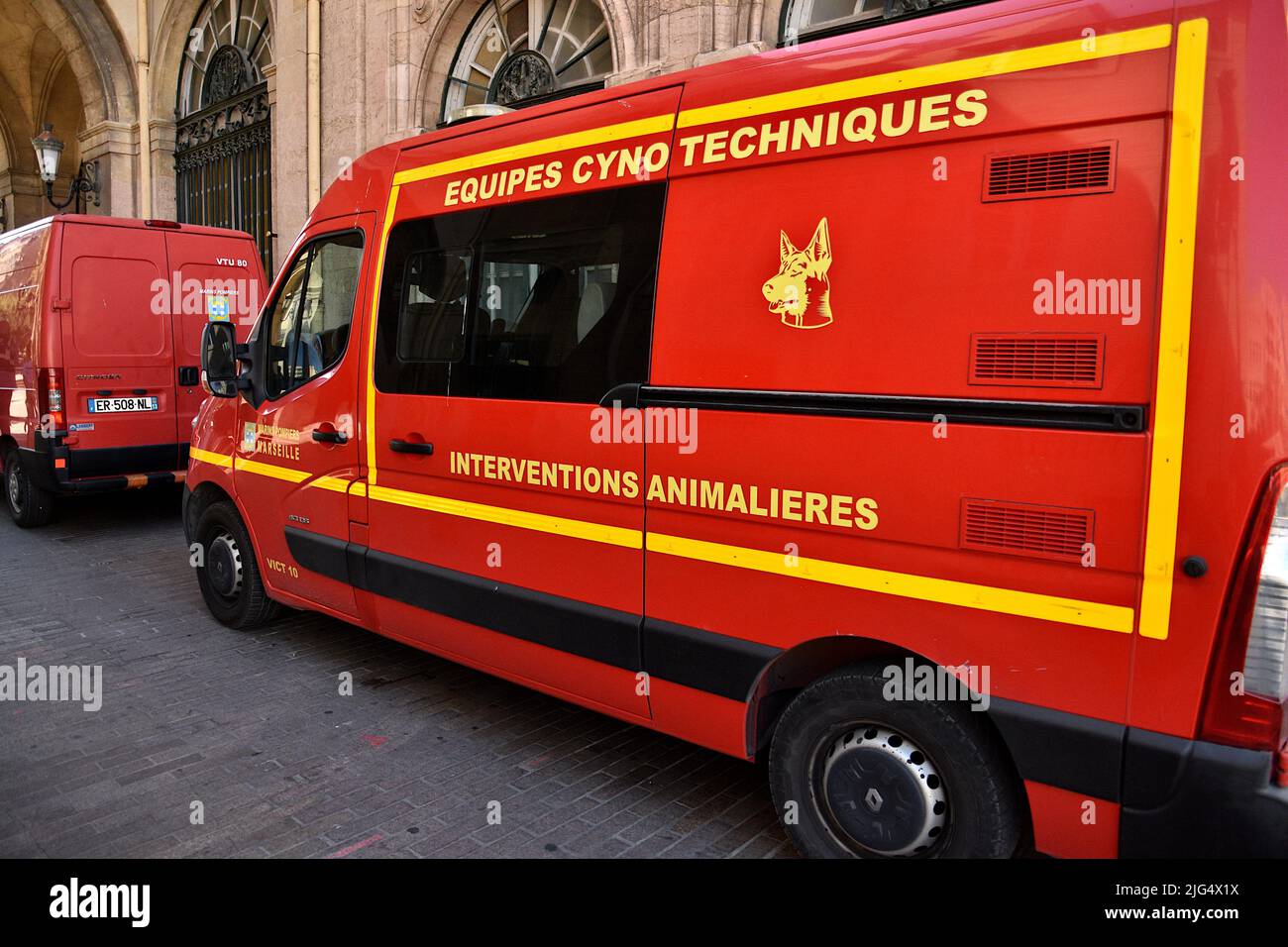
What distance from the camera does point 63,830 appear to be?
3.22 meters

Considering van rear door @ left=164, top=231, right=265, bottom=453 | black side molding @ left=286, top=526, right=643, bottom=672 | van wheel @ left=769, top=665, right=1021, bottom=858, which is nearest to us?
van wheel @ left=769, top=665, right=1021, bottom=858

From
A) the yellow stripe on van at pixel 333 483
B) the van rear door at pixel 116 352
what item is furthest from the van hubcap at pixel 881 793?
the van rear door at pixel 116 352

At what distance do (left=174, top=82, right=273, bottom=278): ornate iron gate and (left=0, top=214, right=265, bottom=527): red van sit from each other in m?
4.22

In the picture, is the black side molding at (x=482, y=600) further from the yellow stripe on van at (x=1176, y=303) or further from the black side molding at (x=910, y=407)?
the yellow stripe on van at (x=1176, y=303)

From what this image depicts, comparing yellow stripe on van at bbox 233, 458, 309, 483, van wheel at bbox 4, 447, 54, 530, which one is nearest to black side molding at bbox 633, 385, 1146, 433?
yellow stripe on van at bbox 233, 458, 309, 483

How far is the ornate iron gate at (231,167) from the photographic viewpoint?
13094mm

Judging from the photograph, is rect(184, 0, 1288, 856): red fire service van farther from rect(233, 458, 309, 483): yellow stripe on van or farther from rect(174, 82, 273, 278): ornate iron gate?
rect(174, 82, 273, 278): ornate iron gate

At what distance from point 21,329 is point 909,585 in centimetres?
845

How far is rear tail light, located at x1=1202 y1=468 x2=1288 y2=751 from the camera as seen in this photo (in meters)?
2.03

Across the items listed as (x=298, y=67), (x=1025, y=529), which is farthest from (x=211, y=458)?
(x=298, y=67)

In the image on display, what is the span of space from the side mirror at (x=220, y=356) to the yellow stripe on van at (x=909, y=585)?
286cm

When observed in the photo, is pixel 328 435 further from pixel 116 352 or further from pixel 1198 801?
pixel 116 352

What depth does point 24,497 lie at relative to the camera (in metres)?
8.49

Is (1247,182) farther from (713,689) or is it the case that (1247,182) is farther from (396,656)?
(396,656)
